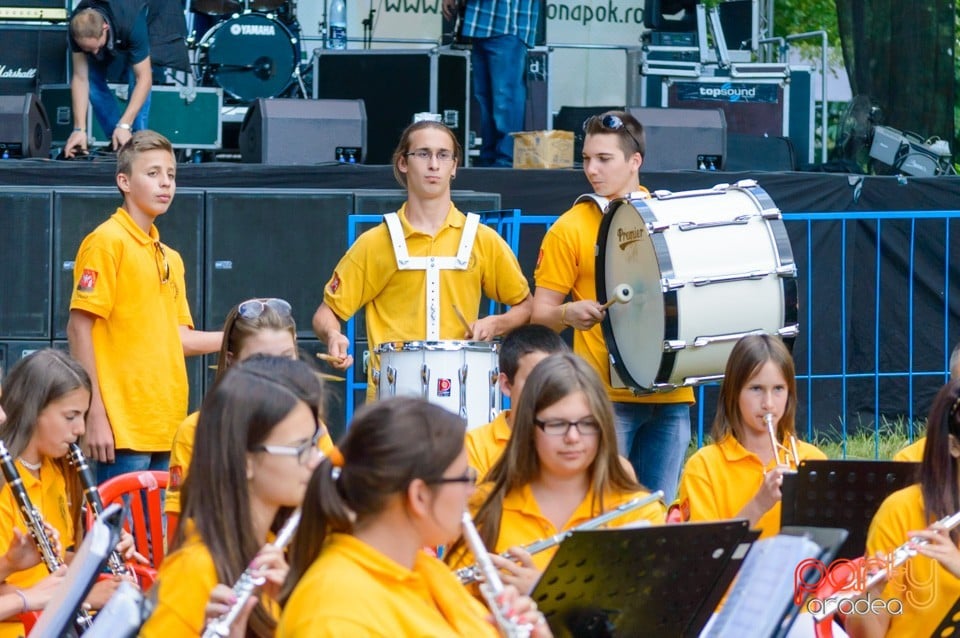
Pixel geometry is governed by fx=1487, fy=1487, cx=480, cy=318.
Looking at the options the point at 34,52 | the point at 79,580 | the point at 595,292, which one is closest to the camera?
the point at 79,580

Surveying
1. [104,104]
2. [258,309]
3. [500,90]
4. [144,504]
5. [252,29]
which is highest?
[252,29]

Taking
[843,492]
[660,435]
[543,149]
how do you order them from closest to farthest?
1. [843,492]
2. [660,435]
3. [543,149]

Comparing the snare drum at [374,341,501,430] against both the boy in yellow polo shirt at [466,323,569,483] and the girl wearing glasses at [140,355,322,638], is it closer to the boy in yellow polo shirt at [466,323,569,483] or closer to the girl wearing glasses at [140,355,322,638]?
the boy in yellow polo shirt at [466,323,569,483]

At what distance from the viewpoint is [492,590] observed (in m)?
2.50

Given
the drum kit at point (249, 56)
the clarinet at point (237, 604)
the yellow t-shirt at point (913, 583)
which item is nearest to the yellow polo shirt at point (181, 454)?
the clarinet at point (237, 604)

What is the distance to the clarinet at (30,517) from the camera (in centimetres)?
349

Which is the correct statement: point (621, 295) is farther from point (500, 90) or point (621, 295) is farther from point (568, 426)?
point (500, 90)

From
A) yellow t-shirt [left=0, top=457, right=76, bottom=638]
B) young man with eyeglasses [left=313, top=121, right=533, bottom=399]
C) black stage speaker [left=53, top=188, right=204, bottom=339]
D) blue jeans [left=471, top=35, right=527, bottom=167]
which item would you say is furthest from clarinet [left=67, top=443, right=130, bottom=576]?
blue jeans [left=471, top=35, right=527, bottom=167]

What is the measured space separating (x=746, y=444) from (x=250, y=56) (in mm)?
6547

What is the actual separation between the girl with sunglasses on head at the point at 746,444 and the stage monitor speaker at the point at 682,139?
13.9ft

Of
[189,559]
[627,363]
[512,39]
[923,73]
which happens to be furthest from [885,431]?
[189,559]

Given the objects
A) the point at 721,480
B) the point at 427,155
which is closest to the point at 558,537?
the point at 721,480

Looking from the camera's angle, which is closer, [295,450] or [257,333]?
[295,450]

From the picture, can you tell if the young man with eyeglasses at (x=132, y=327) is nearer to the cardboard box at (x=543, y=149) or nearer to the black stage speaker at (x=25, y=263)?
the black stage speaker at (x=25, y=263)
